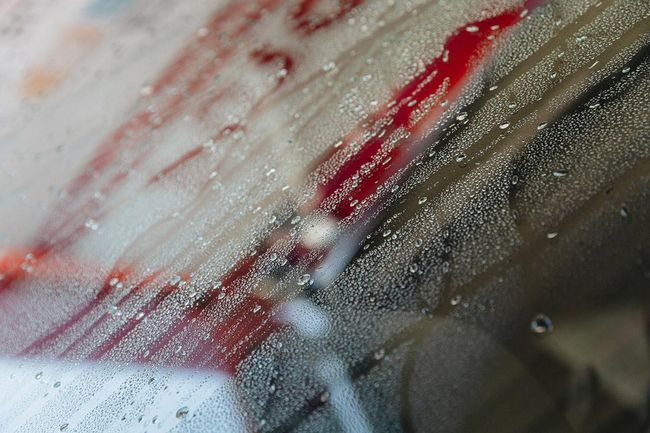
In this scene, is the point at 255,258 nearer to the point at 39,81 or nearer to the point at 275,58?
the point at 275,58

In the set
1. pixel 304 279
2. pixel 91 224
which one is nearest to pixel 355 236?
pixel 304 279

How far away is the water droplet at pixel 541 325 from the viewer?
0.44m

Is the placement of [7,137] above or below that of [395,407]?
above

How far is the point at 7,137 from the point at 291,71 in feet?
1.92

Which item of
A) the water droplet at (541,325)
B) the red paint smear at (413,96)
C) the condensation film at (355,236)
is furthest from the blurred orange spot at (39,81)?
the water droplet at (541,325)

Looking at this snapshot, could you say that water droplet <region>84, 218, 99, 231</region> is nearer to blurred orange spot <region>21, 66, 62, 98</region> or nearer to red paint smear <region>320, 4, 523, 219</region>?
red paint smear <region>320, 4, 523, 219</region>

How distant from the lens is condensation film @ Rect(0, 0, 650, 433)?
0.44 m

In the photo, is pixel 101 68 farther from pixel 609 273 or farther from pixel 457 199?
pixel 609 273

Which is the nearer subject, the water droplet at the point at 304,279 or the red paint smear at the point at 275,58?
the water droplet at the point at 304,279

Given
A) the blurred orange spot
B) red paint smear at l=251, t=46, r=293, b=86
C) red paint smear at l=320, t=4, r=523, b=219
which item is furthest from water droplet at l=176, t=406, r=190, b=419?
the blurred orange spot

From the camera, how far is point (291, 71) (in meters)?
0.87

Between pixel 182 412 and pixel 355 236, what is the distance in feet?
0.78

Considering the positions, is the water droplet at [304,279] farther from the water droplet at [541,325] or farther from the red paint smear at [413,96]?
the water droplet at [541,325]

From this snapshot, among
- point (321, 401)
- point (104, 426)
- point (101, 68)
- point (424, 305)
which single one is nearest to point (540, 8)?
point (424, 305)
